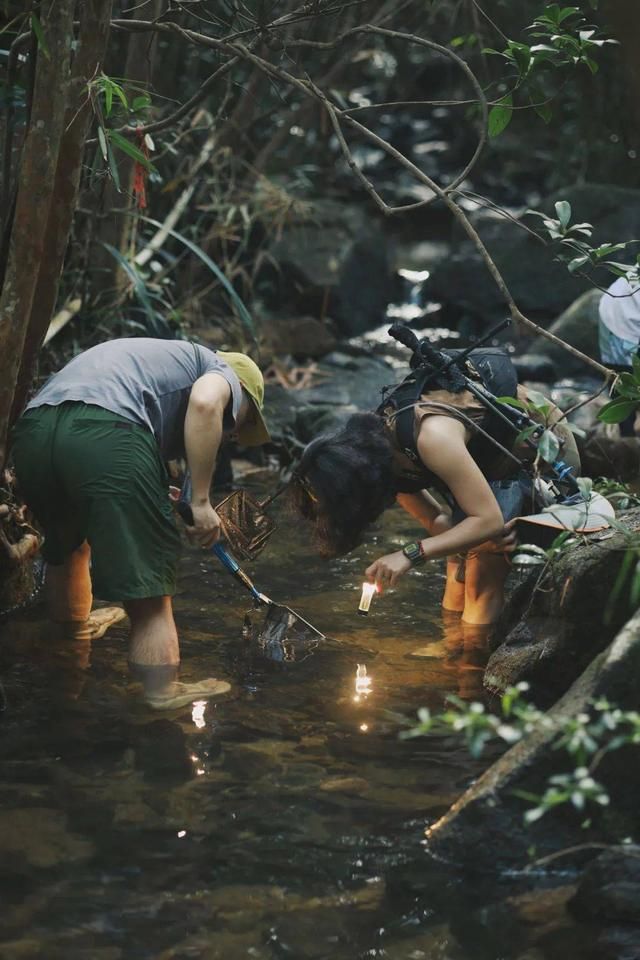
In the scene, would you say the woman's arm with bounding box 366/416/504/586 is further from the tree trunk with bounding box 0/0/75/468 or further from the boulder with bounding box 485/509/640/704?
the tree trunk with bounding box 0/0/75/468

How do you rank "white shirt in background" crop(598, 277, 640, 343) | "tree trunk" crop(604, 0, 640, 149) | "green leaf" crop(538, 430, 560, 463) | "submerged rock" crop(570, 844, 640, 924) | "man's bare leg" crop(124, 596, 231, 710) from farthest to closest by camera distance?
"white shirt in background" crop(598, 277, 640, 343) < "man's bare leg" crop(124, 596, 231, 710) < "green leaf" crop(538, 430, 560, 463) < "submerged rock" crop(570, 844, 640, 924) < "tree trunk" crop(604, 0, 640, 149)

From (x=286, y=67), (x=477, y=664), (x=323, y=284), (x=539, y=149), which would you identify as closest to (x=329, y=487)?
(x=477, y=664)

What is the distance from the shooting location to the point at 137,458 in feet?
13.6

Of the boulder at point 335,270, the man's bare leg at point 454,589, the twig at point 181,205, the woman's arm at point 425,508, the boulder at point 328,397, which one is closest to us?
the woman's arm at point 425,508

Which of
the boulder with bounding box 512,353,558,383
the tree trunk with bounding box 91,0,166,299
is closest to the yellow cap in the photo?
the tree trunk with bounding box 91,0,166,299

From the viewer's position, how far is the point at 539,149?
1645 centimetres

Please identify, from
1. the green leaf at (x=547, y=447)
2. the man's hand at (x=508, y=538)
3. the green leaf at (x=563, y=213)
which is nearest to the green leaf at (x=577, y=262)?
the green leaf at (x=563, y=213)

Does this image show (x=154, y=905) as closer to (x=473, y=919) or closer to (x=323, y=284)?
(x=473, y=919)

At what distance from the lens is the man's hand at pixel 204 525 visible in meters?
4.30

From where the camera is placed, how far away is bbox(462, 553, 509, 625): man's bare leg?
16.5ft

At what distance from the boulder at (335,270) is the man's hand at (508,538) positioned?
21.5ft

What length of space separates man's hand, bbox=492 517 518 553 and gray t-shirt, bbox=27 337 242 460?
1.14 m

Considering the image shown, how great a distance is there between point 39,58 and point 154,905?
265 centimetres

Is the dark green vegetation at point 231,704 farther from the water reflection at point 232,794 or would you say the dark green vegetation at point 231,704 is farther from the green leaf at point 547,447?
the green leaf at point 547,447
